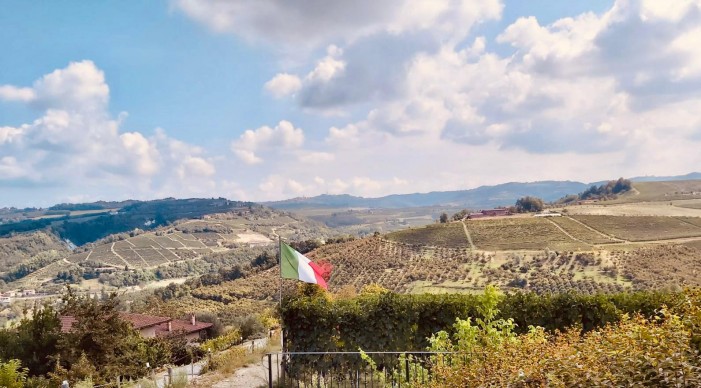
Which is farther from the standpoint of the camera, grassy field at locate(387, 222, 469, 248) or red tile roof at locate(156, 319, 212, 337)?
grassy field at locate(387, 222, 469, 248)

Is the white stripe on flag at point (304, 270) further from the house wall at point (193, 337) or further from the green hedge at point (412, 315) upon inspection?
the house wall at point (193, 337)

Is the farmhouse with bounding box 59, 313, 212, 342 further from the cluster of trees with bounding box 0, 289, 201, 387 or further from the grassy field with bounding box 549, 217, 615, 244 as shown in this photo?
the grassy field with bounding box 549, 217, 615, 244

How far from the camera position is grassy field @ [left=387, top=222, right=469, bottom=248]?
56338 mm

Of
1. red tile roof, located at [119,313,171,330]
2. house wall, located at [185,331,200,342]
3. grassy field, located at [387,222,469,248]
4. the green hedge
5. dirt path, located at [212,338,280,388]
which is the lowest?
house wall, located at [185,331,200,342]

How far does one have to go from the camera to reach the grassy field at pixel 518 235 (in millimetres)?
50344

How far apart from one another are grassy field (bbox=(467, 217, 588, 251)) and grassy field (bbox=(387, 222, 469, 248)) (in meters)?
1.45

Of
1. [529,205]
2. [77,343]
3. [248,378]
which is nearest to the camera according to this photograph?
[248,378]

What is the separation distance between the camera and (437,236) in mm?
60250

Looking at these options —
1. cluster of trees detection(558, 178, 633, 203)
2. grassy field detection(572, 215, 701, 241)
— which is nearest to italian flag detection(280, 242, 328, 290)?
grassy field detection(572, 215, 701, 241)

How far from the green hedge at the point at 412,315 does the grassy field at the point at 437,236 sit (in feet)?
146

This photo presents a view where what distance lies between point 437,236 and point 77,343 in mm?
49212

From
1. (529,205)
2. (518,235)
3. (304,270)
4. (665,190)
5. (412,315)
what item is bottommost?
(518,235)

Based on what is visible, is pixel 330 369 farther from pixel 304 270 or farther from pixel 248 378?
pixel 248 378

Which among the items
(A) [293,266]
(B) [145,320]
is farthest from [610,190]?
(A) [293,266]
